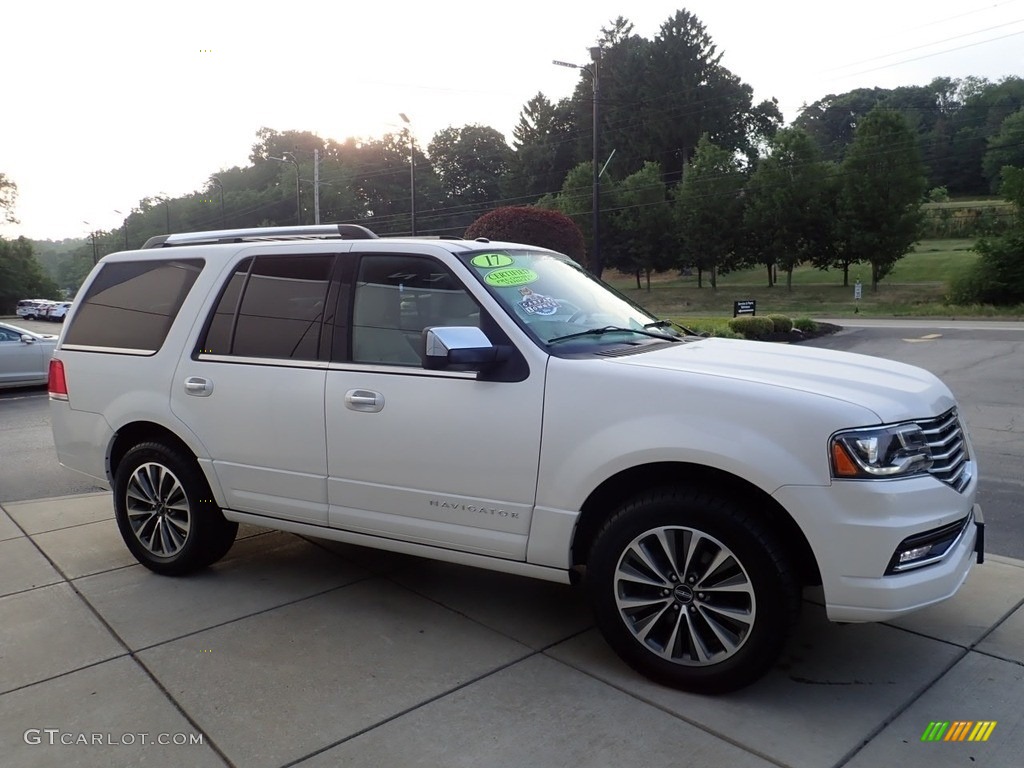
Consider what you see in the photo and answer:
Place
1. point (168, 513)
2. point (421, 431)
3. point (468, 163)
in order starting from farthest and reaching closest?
point (468, 163) < point (168, 513) < point (421, 431)

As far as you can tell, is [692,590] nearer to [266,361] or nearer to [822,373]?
[822,373]

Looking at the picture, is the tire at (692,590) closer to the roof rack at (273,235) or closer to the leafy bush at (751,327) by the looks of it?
the roof rack at (273,235)

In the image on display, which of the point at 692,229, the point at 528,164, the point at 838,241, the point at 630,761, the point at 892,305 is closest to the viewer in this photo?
the point at 630,761

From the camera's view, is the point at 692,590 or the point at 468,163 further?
the point at 468,163

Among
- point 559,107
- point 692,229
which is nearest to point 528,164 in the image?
point 559,107

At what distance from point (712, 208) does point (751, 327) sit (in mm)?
27806

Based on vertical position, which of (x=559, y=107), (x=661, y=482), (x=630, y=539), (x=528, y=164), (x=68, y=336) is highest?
(x=559, y=107)

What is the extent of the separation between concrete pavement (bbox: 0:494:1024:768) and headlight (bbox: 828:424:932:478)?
37.8 inches

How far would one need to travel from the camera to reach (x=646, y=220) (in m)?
47.7

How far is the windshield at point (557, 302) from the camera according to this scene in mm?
3768

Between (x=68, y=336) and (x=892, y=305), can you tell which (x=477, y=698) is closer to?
(x=68, y=336)

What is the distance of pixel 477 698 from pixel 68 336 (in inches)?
140

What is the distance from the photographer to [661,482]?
3.31 meters

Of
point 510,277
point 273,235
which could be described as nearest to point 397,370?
point 510,277
